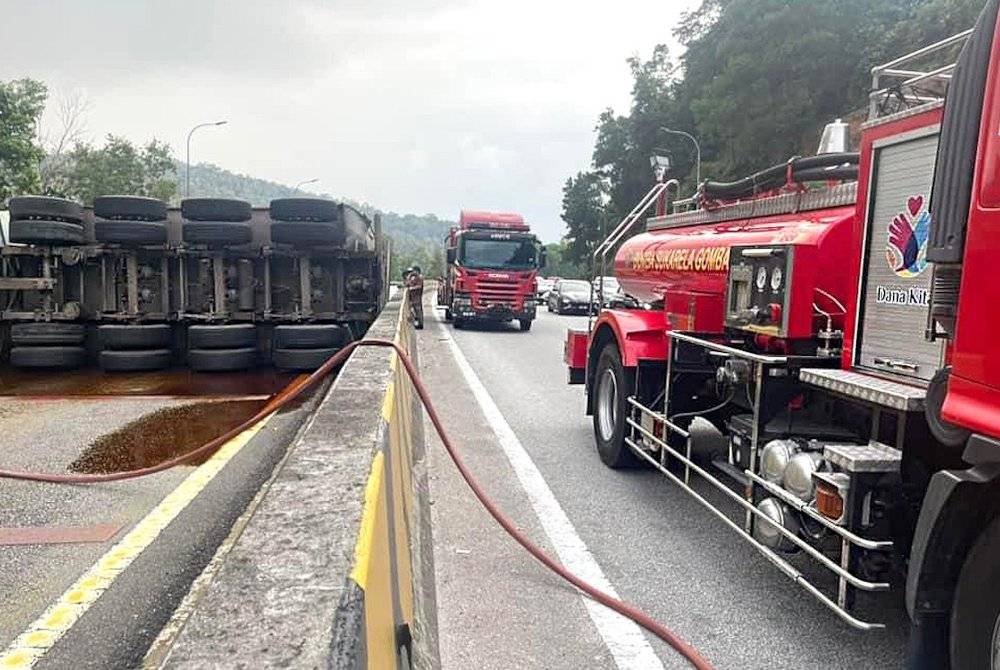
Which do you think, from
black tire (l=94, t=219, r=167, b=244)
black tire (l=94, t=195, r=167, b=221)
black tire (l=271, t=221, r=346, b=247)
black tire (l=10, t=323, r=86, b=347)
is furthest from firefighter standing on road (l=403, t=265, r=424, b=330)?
black tire (l=10, t=323, r=86, b=347)

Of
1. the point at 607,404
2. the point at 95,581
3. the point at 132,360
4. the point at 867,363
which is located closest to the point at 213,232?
the point at 132,360

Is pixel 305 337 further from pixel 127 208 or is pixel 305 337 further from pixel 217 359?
pixel 127 208

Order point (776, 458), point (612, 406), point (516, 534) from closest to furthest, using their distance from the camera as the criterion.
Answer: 1. point (776, 458)
2. point (516, 534)
3. point (612, 406)

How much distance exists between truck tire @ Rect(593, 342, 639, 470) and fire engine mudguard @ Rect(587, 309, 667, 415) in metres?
0.13

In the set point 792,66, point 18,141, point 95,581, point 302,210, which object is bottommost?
point 95,581

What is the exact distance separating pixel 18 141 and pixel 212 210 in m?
26.8

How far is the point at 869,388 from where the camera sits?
3.39 metres

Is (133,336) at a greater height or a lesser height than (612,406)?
greater

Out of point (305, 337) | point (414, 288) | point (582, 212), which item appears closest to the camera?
point (305, 337)

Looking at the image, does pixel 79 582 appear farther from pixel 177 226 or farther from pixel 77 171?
pixel 77 171

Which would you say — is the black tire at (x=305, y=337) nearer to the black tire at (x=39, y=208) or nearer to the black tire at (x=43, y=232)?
the black tire at (x=43, y=232)

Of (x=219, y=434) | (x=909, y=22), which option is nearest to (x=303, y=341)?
(x=219, y=434)

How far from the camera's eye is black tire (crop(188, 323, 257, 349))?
9172 millimetres

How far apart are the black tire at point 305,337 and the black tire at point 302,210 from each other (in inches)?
52.1
